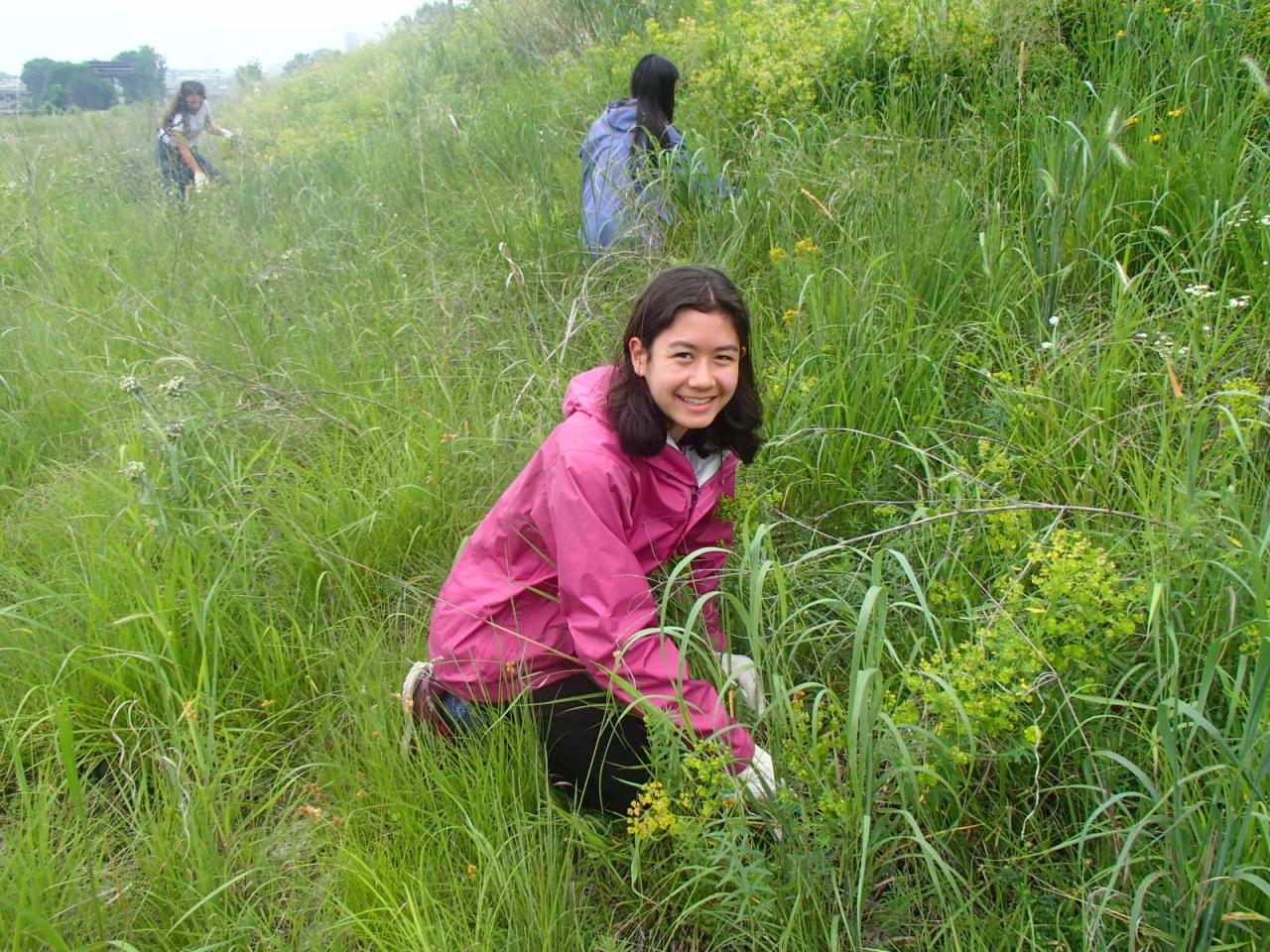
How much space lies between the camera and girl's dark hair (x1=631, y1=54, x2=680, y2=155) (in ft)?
12.2

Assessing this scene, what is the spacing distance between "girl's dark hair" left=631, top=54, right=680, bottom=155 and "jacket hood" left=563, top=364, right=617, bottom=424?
6.50 ft

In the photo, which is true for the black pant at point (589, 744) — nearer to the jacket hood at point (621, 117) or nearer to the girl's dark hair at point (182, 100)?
the jacket hood at point (621, 117)

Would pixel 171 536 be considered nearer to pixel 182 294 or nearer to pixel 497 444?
pixel 497 444

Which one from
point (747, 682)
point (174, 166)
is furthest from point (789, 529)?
point (174, 166)

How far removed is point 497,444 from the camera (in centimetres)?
266

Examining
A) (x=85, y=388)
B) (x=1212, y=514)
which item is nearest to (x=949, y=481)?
(x=1212, y=514)

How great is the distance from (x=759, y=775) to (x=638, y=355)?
88cm

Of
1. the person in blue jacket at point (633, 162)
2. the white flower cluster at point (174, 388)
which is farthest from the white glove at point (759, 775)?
the person in blue jacket at point (633, 162)

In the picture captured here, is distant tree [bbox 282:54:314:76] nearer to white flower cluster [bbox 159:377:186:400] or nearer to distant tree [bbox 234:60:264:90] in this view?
distant tree [bbox 234:60:264:90]

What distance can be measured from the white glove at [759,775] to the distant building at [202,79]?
699 centimetres

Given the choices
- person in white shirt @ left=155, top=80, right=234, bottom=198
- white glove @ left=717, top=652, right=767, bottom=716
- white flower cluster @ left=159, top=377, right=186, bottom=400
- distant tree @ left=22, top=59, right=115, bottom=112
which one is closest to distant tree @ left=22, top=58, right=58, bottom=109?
distant tree @ left=22, top=59, right=115, bottom=112

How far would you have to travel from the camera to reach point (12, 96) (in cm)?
827

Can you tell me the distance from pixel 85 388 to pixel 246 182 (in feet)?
8.55

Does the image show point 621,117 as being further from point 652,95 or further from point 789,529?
point 789,529
